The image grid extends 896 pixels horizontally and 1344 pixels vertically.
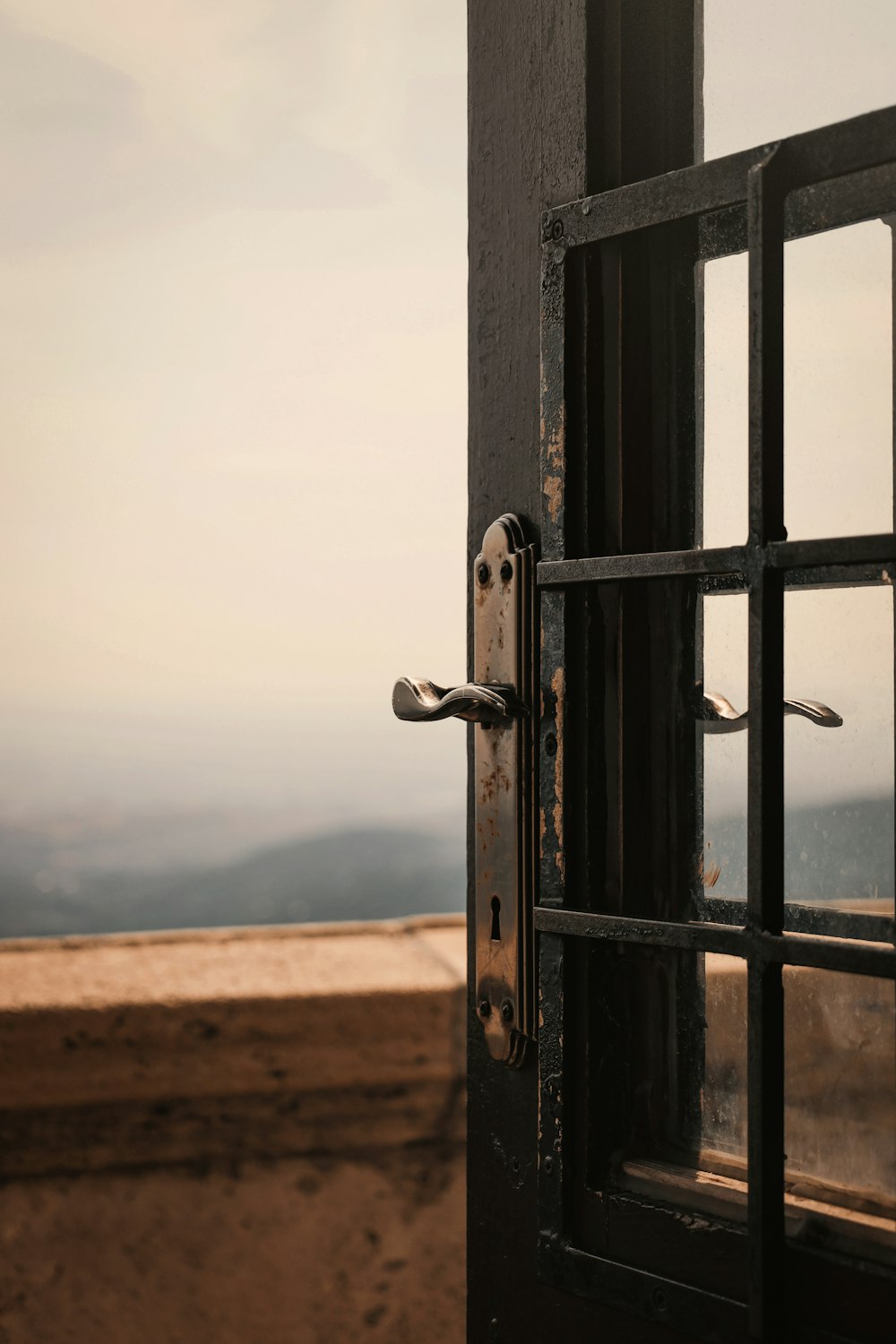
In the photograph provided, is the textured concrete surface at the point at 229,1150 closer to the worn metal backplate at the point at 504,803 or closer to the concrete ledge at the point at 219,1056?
the concrete ledge at the point at 219,1056

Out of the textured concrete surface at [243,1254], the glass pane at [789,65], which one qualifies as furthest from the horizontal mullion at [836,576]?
the textured concrete surface at [243,1254]

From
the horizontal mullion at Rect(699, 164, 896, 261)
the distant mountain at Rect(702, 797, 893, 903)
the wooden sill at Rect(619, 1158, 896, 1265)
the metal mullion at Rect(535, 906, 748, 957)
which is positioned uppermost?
the horizontal mullion at Rect(699, 164, 896, 261)

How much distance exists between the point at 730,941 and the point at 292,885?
168cm

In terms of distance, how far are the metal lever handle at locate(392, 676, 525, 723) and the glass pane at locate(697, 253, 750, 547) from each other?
0.47ft

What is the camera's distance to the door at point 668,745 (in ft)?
1.81

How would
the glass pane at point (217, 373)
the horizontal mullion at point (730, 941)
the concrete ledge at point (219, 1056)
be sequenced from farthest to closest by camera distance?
the glass pane at point (217, 373) → the concrete ledge at point (219, 1056) → the horizontal mullion at point (730, 941)

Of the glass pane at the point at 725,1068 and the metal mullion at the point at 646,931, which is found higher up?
the metal mullion at the point at 646,931

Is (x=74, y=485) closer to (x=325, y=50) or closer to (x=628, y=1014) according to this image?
(x=325, y=50)

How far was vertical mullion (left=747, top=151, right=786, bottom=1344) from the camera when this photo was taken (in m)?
0.54

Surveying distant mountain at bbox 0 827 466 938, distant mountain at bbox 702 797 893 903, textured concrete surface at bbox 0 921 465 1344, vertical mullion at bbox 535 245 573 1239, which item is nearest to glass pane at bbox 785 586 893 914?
distant mountain at bbox 702 797 893 903

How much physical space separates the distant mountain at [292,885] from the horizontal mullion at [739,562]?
1.47 metres

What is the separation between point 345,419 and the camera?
72.0 inches

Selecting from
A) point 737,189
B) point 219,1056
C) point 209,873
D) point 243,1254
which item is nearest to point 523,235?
point 737,189

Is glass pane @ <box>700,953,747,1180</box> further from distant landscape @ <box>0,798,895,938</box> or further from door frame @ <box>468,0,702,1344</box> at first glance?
distant landscape @ <box>0,798,895,938</box>
